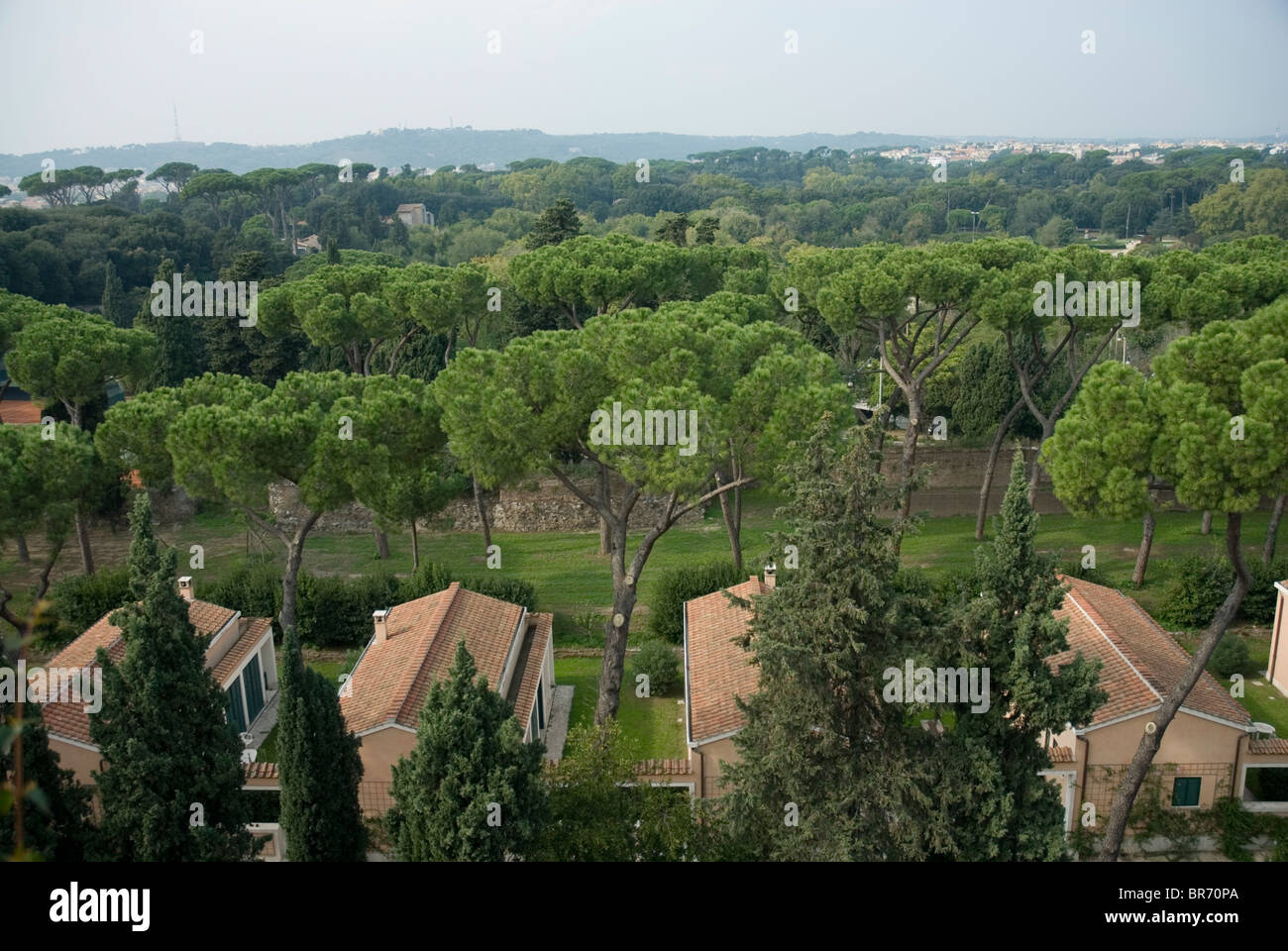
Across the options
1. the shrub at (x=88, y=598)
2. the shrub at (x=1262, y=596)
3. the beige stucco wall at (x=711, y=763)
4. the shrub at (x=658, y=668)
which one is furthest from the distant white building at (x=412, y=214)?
the beige stucco wall at (x=711, y=763)

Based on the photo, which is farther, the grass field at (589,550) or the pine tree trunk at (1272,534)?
the grass field at (589,550)

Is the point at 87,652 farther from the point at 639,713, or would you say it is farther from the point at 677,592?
the point at 677,592

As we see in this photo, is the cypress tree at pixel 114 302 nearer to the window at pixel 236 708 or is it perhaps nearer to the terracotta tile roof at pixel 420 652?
the window at pixel 236 708

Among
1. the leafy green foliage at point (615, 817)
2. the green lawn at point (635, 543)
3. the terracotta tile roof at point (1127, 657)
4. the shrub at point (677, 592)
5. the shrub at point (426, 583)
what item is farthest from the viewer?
the green lawn at point (635, 543)

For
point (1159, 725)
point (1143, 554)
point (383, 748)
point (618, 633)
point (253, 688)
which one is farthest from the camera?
point (1143, 554)

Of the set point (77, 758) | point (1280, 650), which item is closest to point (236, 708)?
point (77, 758)

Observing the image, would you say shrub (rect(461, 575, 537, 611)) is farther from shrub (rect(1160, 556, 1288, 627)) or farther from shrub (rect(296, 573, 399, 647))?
shrub (rect(1160, 556, 1288, 627))

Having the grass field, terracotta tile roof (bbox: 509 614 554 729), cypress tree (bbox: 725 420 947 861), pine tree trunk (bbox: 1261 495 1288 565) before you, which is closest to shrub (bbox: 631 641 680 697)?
terracotta tile roof (bbox: 509 614 554 729)
